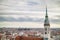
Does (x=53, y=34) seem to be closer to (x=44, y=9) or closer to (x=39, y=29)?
(x=39, y=29)

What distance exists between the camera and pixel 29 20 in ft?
7.32

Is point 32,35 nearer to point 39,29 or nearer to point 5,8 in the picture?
point 39,29

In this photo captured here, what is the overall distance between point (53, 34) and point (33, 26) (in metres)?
0.33

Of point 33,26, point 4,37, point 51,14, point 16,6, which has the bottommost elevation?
point 4,37

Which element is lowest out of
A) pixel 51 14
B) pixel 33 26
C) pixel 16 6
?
pixel 33 26

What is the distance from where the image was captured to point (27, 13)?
2254mm

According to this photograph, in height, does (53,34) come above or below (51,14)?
below

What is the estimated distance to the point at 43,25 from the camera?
87.2 inches

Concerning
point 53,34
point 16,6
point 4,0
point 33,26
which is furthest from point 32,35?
point 4,0

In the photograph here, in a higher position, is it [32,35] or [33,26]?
[33,26]

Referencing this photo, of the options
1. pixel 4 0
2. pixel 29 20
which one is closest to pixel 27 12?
pixel 29 20

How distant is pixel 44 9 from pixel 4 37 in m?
0.76

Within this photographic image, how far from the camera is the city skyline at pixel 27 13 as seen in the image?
Answer: 2.22m

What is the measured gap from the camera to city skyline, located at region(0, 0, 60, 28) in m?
2.22
